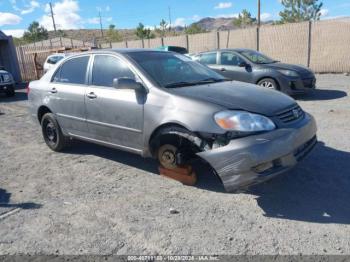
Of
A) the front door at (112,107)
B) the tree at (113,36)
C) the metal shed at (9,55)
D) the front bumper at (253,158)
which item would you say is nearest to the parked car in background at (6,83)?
the metal shed at (9,55)

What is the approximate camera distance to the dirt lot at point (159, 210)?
315cm

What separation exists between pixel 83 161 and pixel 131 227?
2.37 metres

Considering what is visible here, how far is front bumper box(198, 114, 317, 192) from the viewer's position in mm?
3518

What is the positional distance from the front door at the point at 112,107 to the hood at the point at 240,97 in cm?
60

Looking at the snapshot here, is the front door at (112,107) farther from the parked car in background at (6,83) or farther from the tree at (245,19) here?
the tree at (245,19)

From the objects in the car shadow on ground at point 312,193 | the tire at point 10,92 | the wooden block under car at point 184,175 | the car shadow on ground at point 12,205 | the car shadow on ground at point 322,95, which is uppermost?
the wooden block under car at point 184,175

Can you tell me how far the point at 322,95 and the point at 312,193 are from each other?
7.46 m

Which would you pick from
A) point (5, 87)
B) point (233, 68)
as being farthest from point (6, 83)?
point (233, 68)

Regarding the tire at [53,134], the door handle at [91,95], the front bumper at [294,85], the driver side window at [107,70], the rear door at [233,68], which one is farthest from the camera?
the rear door at [233,68]

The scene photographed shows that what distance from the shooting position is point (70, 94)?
211 inches

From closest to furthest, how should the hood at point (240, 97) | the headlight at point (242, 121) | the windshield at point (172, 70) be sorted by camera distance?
1. the headlight at point (242, 121)
2. the hood at point (240, 97)
3. the windshield at point (172, 70)

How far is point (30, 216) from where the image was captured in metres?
3.83

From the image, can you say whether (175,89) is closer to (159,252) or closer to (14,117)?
(159,252)

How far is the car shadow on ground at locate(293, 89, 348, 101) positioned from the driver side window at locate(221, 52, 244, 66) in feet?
6.54
